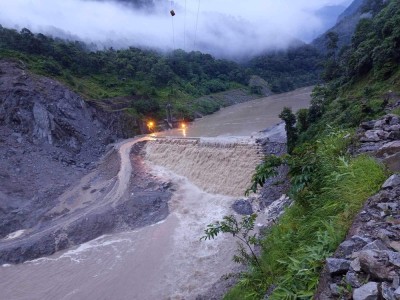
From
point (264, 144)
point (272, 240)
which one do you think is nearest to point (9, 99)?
point (264, 144)

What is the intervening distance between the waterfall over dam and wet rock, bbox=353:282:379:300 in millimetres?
14738

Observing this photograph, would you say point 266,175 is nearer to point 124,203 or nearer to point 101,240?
Answer: point 101,240

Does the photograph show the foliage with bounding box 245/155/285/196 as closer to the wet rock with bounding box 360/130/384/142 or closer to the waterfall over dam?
the wet rock with bounding box 360/130/384/142

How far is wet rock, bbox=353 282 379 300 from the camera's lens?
269 centimetres

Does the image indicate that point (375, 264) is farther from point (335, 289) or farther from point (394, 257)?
point (335, 289)

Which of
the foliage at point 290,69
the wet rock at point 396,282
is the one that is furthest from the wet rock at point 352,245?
the foliage at point 290,69

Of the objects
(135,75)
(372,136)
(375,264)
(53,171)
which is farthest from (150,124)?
(375,264)

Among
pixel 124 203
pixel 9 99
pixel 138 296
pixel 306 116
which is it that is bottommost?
pixel 138 296

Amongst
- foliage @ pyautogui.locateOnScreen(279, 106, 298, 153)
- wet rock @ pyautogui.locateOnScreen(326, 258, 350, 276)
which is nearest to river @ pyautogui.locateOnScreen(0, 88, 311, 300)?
foliage @ pyautogui.locateOnScreen(279, 106, 298, 153)

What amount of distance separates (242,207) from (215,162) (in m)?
4.88

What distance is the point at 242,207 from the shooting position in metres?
15.8

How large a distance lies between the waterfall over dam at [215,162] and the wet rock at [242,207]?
1.19 m

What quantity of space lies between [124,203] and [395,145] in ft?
46.4

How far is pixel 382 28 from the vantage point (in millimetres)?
19703
